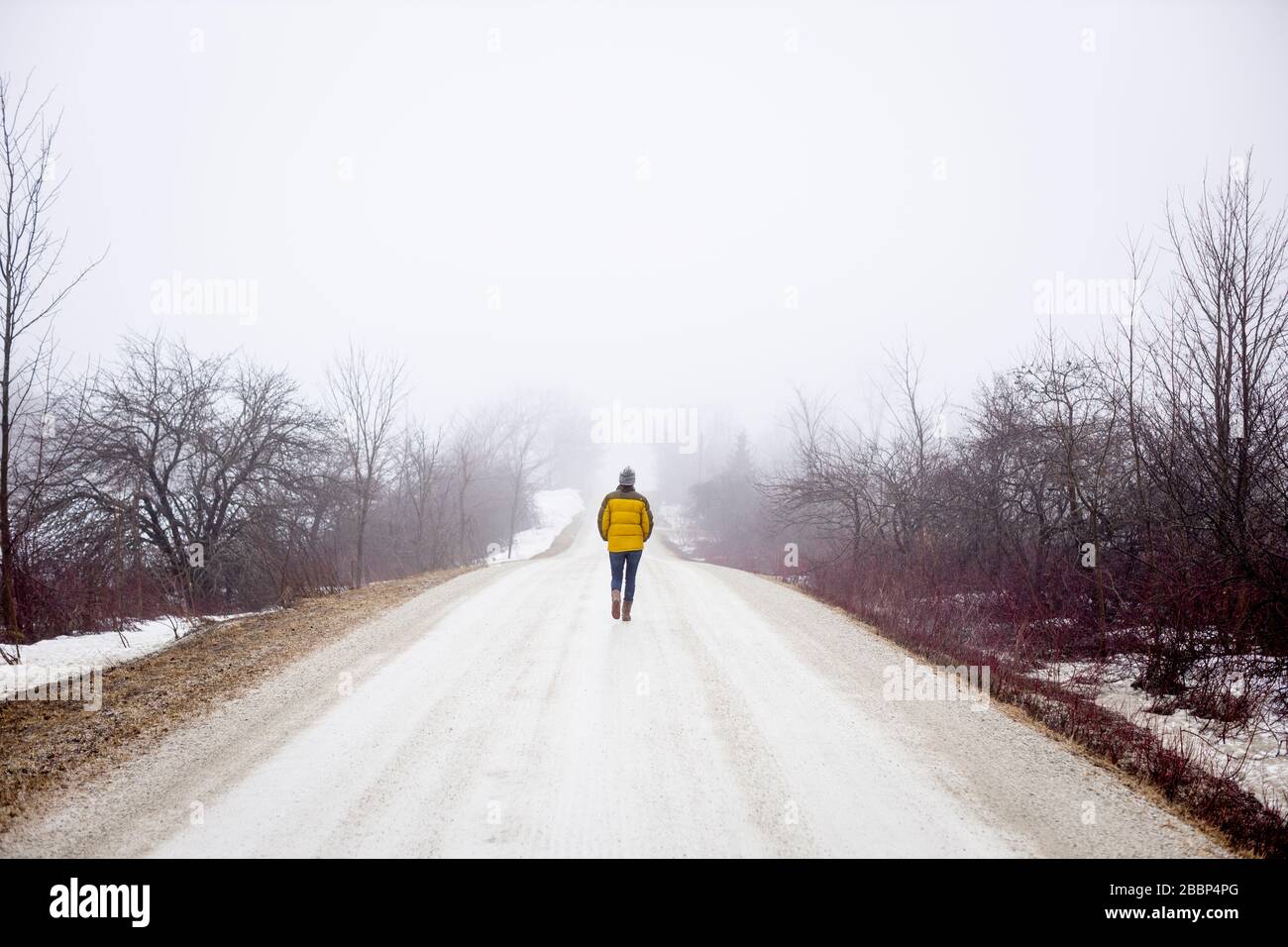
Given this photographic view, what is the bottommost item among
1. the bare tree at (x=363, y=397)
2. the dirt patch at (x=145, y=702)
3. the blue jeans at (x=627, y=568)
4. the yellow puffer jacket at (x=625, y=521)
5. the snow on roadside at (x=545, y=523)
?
the snow on roadside at (x=545, y=523)

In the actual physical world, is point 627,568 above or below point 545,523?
above

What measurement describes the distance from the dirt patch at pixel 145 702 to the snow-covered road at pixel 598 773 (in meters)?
0.30

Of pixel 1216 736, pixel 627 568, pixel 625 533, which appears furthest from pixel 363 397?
pixel 1216 736

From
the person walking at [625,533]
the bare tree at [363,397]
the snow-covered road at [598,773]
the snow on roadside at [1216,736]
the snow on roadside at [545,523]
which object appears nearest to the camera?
the snow-covered road at [598,773]

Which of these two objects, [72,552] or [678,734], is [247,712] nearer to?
[678,734]

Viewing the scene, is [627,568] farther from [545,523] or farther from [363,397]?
[545,523]

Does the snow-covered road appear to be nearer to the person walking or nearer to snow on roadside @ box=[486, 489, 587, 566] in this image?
the person walking

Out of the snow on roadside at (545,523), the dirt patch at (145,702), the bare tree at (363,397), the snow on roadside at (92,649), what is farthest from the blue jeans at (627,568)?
the snow on roadside at (545,523)

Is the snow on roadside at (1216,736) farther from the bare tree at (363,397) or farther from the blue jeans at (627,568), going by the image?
the bare tree at (363,397)

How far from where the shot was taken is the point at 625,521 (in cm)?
869

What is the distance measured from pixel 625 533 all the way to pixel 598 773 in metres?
4.74

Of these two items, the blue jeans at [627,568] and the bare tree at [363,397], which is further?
the bare tree at [363,397]

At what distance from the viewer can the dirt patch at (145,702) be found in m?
4.07
